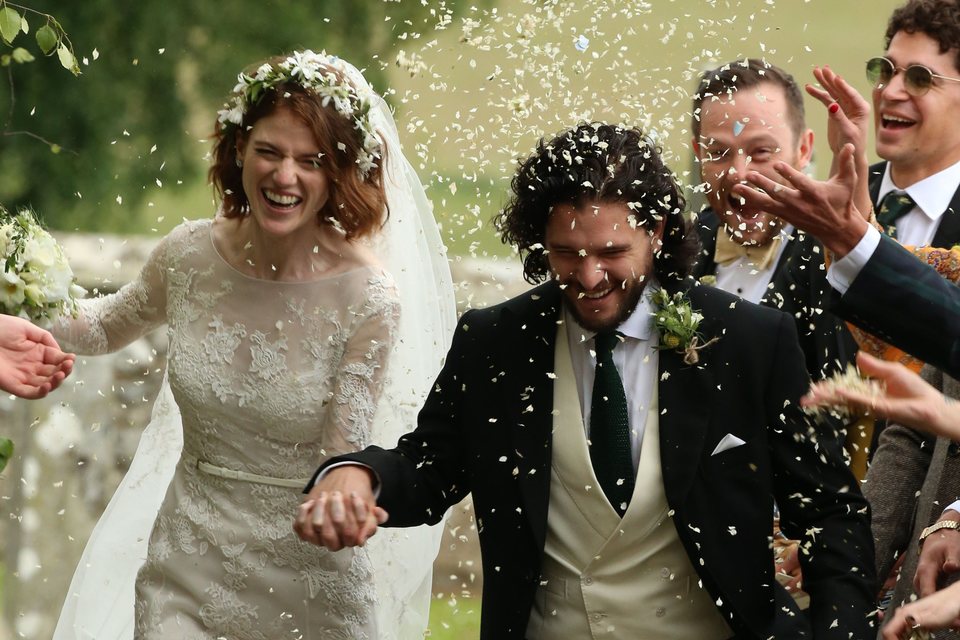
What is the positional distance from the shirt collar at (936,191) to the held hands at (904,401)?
1.59m

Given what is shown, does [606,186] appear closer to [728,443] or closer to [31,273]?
[728,443]

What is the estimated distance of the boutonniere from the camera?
373 centimetres

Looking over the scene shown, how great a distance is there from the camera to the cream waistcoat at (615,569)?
3643 mm

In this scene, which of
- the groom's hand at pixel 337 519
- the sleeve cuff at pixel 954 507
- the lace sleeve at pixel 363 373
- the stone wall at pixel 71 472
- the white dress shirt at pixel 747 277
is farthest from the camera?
the stone wall at pixel 71 472

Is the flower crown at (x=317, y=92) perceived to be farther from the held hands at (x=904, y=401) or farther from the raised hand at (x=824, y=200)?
the held hands at (x=904, y=401)

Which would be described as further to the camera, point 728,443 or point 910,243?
point 910,243

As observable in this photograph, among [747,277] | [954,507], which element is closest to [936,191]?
[747,277]

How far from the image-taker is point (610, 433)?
3717 millimetres

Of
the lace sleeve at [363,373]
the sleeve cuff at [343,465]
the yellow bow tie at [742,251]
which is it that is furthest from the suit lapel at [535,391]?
the yellow bow tie at [742,251]

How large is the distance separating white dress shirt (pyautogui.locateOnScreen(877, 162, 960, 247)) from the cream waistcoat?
1360 mm

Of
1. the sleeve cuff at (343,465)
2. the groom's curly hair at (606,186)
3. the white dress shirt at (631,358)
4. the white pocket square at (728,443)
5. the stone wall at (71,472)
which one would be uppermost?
the groom's curly hair at (606,186)

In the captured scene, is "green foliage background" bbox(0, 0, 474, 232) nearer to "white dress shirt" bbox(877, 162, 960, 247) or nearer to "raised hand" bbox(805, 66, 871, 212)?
"white dress shirt" bbox(877, 162, 960, 247)

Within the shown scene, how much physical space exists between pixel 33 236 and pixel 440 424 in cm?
138

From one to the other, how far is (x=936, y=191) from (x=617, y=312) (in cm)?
140
